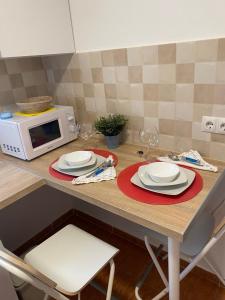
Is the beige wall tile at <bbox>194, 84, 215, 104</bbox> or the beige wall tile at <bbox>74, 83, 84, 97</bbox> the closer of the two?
the beige wall tile at <bbox>194, 84, 215, 104</bbox>

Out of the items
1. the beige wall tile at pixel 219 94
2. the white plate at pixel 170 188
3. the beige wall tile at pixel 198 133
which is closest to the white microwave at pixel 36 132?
the white plate at pixel 170 188

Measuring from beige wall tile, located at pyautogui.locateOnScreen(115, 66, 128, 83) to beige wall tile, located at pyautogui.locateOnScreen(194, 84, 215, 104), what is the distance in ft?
1.32

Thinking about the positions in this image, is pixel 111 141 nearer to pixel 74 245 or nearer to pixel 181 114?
pixel 181 114

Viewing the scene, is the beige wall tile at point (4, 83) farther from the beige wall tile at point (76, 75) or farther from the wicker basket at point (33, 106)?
the beige wall tile at point (76, 75)

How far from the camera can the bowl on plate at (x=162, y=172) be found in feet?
3.13

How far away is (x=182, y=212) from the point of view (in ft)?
2.75

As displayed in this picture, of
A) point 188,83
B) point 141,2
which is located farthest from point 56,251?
point 141,2

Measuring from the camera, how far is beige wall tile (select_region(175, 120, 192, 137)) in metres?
1.21

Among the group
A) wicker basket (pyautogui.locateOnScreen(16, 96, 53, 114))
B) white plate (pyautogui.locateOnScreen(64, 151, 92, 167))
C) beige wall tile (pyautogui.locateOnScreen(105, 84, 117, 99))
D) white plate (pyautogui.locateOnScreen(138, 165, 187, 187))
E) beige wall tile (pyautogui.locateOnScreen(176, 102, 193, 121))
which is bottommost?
white plate (pyautogui.locateOnScreen(138, 165, 187, 187))

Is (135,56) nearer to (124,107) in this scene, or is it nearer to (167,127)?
(124,107)

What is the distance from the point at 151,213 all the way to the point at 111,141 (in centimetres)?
63

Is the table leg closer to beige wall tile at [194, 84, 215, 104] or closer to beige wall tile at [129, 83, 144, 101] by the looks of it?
beige wall tile at [194, 84, 215, 104]

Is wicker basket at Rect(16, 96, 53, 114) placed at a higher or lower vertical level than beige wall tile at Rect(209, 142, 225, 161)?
higher

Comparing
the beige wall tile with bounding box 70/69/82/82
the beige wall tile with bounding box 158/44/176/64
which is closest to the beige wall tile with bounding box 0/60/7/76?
the beige wall tile with bounding box 70/69/82/82
